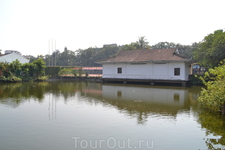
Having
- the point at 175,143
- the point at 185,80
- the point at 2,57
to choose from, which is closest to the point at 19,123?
the point at 175,143

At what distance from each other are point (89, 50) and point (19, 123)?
55.1 m

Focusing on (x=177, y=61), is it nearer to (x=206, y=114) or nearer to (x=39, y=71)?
(x=206, y=114)

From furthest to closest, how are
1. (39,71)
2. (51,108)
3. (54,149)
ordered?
(39,71) → (51,108) → (54,149)

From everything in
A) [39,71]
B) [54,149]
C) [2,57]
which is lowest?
[54,149]

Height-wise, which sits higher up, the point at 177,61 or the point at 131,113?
the point at 177,61

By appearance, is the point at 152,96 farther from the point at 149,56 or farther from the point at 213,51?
the point at 149,56

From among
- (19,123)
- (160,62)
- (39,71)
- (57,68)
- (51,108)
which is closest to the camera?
(19,123)

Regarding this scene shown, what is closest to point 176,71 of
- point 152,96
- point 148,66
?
point 148,66

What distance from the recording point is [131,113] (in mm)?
8906

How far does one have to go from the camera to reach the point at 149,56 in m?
24.3

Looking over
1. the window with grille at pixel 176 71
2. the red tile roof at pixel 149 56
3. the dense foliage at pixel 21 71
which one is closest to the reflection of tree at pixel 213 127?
the window with grille at pixel 176 71

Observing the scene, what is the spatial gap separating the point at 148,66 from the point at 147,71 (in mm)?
589

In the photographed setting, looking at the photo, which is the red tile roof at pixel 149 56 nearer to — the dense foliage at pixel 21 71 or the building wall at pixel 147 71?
the building wall at pixel 147 71

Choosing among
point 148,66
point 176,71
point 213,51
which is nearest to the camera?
point 213,51
